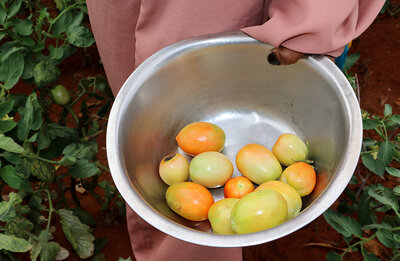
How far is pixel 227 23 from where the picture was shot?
943 mm

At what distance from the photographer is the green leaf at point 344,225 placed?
1136mm

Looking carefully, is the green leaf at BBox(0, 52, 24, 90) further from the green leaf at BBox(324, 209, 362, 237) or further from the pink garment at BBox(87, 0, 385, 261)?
the green leaf at BBox(324, 209, 362, 237)

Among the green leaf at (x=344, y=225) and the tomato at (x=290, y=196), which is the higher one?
the tomato at (x=290, y=196)

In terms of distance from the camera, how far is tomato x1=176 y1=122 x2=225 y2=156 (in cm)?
98

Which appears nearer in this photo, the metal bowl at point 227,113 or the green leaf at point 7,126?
Answer: the metal bowl at point 227,113

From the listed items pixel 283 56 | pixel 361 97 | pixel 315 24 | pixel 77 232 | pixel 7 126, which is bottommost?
pixel 361 97

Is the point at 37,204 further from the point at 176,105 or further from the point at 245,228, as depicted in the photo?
the point at 245,228

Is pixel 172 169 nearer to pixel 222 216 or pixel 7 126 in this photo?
pixel 222 216

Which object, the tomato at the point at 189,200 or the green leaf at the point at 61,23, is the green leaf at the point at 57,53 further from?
the tomato at the point at 189,200

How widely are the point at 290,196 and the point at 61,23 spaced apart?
99cm

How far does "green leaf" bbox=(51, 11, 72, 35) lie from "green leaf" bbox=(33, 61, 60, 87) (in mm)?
116

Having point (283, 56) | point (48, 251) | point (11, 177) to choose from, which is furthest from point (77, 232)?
point (283, 56)

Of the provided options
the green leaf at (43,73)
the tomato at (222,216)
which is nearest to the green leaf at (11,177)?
the green leaf at (43,73)

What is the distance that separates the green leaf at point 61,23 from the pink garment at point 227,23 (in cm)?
26
